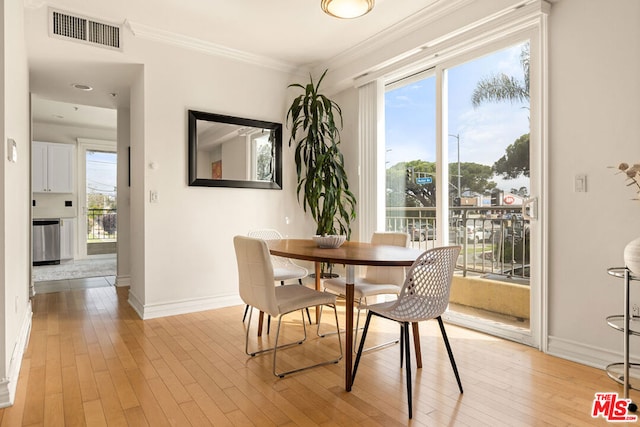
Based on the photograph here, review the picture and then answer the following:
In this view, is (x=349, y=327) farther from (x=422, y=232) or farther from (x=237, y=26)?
(x=237, y=26)

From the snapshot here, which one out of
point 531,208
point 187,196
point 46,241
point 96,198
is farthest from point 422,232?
point 96,198

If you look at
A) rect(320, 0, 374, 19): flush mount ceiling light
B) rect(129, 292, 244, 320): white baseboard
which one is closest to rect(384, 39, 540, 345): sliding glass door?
rect(320, 0, 374, 19): flush mount ceiling light

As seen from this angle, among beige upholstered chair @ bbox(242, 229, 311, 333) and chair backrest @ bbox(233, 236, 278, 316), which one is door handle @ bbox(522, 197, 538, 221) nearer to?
beige upholstered chair @ bbox(242, 229, 311, 333)

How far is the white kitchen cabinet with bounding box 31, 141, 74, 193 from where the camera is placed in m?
6.79

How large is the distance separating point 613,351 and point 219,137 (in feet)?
12.1

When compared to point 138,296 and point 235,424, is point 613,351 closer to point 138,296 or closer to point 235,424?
point 235,424

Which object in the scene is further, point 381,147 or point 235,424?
point 381,147

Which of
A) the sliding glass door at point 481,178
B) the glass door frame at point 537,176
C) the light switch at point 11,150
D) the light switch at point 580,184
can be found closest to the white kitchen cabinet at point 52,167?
the light switch at point 11,150

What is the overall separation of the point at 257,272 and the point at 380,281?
3.73 ft

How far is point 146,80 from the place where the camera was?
3598 mm

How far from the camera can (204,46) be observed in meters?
3.88

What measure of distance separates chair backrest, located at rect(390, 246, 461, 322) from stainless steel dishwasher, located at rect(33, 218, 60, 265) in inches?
275

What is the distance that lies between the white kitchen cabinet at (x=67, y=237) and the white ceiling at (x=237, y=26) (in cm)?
350

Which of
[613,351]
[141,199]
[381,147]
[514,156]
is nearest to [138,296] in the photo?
[141,199]
